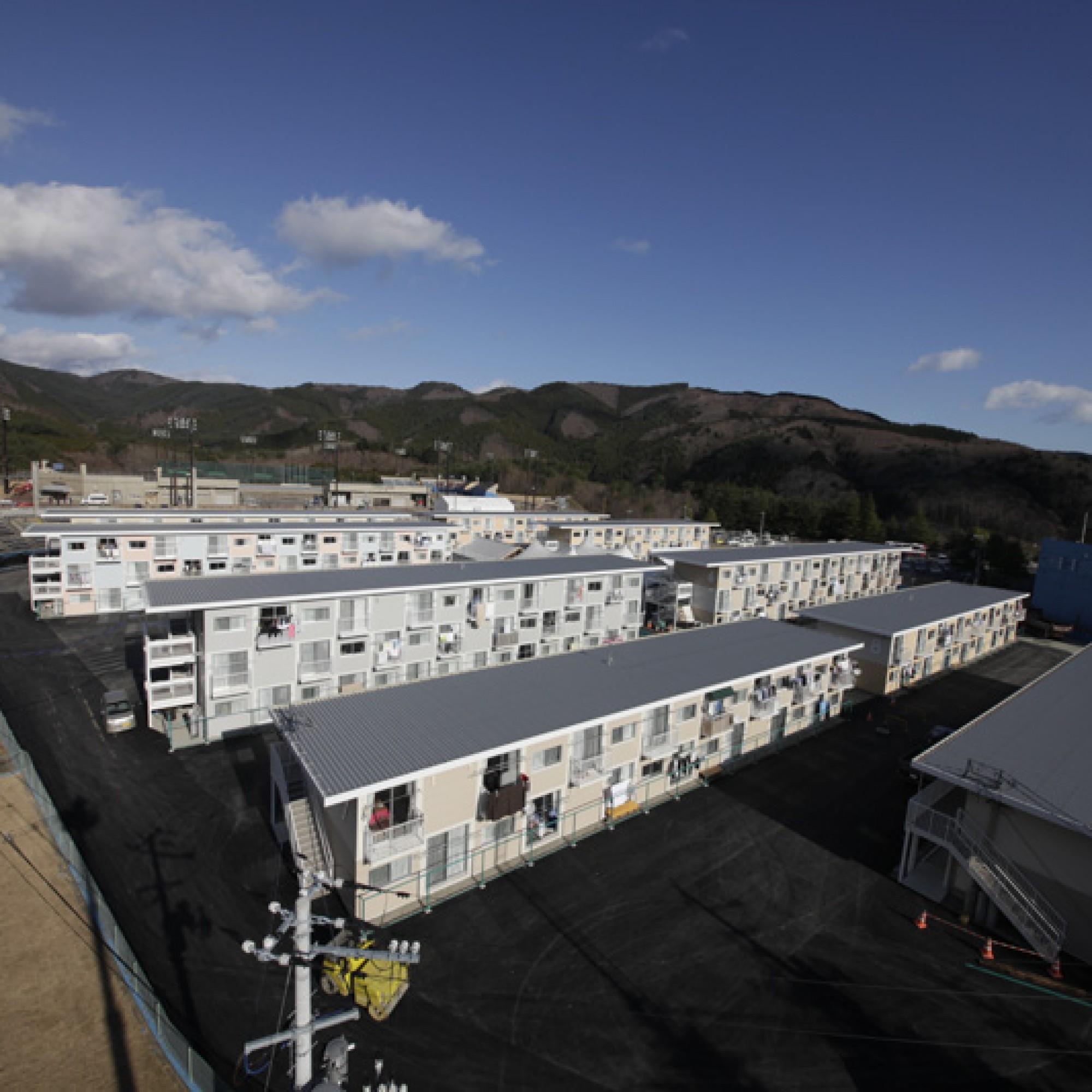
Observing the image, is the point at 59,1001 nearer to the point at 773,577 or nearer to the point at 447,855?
the point at 447,855

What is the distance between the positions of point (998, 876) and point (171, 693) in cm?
2847

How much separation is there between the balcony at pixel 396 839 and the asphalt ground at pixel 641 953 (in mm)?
2011

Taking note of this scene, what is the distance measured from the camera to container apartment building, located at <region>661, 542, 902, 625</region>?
44.3 metres

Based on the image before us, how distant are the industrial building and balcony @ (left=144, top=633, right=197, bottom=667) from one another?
69259mm

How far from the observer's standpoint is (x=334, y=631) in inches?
1064

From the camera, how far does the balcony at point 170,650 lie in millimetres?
23984

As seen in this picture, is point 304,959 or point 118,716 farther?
point 118,716

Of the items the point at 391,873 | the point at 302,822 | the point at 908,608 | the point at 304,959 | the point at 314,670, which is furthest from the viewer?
the point at 908,608

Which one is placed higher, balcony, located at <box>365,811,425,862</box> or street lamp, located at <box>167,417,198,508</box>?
street lamp, located at <box>167,417,198,508</box>

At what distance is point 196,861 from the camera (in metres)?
17.5

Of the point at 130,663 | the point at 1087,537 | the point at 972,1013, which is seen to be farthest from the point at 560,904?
the point at 1087,537

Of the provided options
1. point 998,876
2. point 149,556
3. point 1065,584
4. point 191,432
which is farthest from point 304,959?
point 191,432

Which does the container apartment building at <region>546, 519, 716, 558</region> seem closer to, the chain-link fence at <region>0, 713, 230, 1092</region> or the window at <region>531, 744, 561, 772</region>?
the window at <region>531, 744, 561, 772</region>

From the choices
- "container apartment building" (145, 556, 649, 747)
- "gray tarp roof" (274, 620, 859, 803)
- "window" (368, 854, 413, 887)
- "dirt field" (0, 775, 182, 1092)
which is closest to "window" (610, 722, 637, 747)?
"gray tarp roof" (274, 620, 859, 803)
